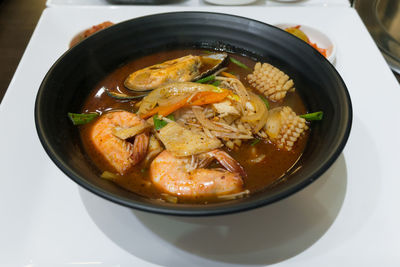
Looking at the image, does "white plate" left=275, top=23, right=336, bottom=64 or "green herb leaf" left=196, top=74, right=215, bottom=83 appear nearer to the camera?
"green herb leaf" left=196, top=74, right=215, bottom=83

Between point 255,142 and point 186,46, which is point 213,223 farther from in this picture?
point 186,46

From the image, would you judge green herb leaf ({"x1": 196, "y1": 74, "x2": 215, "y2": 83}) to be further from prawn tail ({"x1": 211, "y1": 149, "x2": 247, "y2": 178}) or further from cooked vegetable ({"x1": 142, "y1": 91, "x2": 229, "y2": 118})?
prawn tail ({"x1": 211, "y1": 149, "x2": 247, "y2": 178})

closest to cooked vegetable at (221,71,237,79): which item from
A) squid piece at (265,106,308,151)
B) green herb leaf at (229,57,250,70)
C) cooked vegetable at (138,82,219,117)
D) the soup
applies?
the soup

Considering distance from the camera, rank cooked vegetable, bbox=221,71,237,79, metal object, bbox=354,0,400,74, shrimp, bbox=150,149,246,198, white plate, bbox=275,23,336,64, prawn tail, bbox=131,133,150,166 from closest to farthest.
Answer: shrimp, bbox=150,149,246,198 → prawn tail, bbox=131,133,150,166 → cooked vegetable, bbox=221,71,237,79 → white plate, bbox=275,23,336,64 → metal object, bbox=354,0,400,74

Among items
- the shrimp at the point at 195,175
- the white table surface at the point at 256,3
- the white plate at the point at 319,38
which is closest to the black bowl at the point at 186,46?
the shrimp at the point at 195,175

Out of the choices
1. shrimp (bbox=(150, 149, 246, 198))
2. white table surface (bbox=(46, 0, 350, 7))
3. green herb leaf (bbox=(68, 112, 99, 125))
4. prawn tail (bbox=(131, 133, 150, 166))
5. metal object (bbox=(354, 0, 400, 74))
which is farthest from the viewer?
white table surface (bbox=(46, 0, 350, 7))

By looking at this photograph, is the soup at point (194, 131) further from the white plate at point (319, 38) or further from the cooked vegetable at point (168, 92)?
the white plate at point (319, 38)

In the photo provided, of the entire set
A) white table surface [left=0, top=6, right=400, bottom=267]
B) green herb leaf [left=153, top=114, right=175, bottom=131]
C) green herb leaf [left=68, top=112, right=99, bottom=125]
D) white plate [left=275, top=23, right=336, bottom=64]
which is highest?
white plate [left=275, top=23, right=336, bottom=64]

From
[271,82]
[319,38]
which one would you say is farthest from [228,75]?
[319,38]
